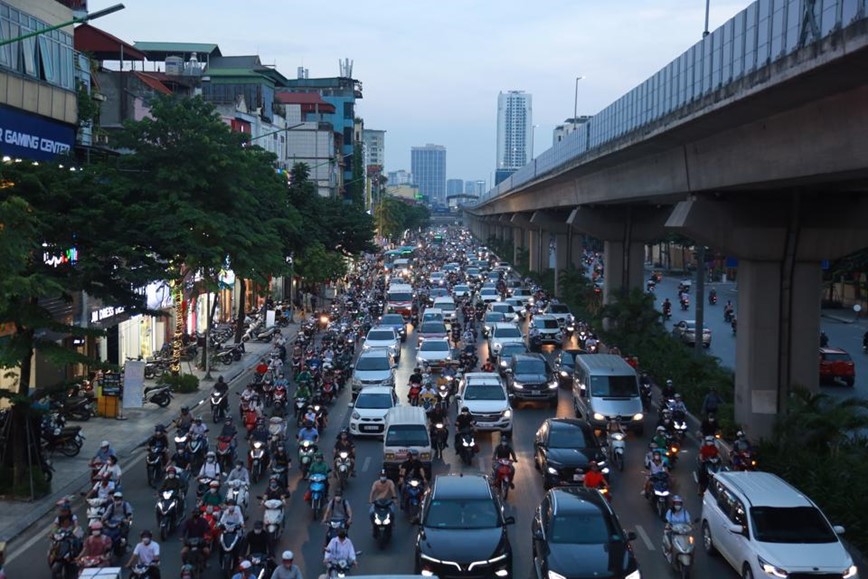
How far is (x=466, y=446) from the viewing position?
71.6 feet

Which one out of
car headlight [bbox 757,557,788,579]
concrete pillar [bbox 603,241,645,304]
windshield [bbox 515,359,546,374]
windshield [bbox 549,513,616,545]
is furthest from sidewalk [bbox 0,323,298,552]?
concrete pillar [bbox 603,241,645,304]

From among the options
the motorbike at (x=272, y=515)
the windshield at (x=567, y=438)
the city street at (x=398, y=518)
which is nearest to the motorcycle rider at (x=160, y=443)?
the city street at (x=398, y=518)

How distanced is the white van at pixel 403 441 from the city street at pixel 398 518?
74cm

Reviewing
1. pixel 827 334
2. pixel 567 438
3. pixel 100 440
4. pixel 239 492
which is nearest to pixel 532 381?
pixel 567 438

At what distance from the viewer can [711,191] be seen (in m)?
25.3

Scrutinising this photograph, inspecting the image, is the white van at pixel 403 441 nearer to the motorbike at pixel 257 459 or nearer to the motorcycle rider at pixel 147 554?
the motorbike at pixel 257 459

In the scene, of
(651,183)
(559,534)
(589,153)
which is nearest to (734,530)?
(559,534)

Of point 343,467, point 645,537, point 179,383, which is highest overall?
point 343,467

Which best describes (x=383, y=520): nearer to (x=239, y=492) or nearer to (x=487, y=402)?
(x=239, y=492)

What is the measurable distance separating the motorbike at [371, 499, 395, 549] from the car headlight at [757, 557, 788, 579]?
5.99m

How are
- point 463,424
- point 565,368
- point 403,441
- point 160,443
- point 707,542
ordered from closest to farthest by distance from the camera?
point 707,542
point 160,443
point 403,441
point 463,424
point 565,368

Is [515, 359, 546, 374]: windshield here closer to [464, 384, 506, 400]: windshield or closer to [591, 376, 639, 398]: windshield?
[464, 384, 506, 400]: windshield

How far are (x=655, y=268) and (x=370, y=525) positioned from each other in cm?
10446

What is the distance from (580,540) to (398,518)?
5.22 metres
